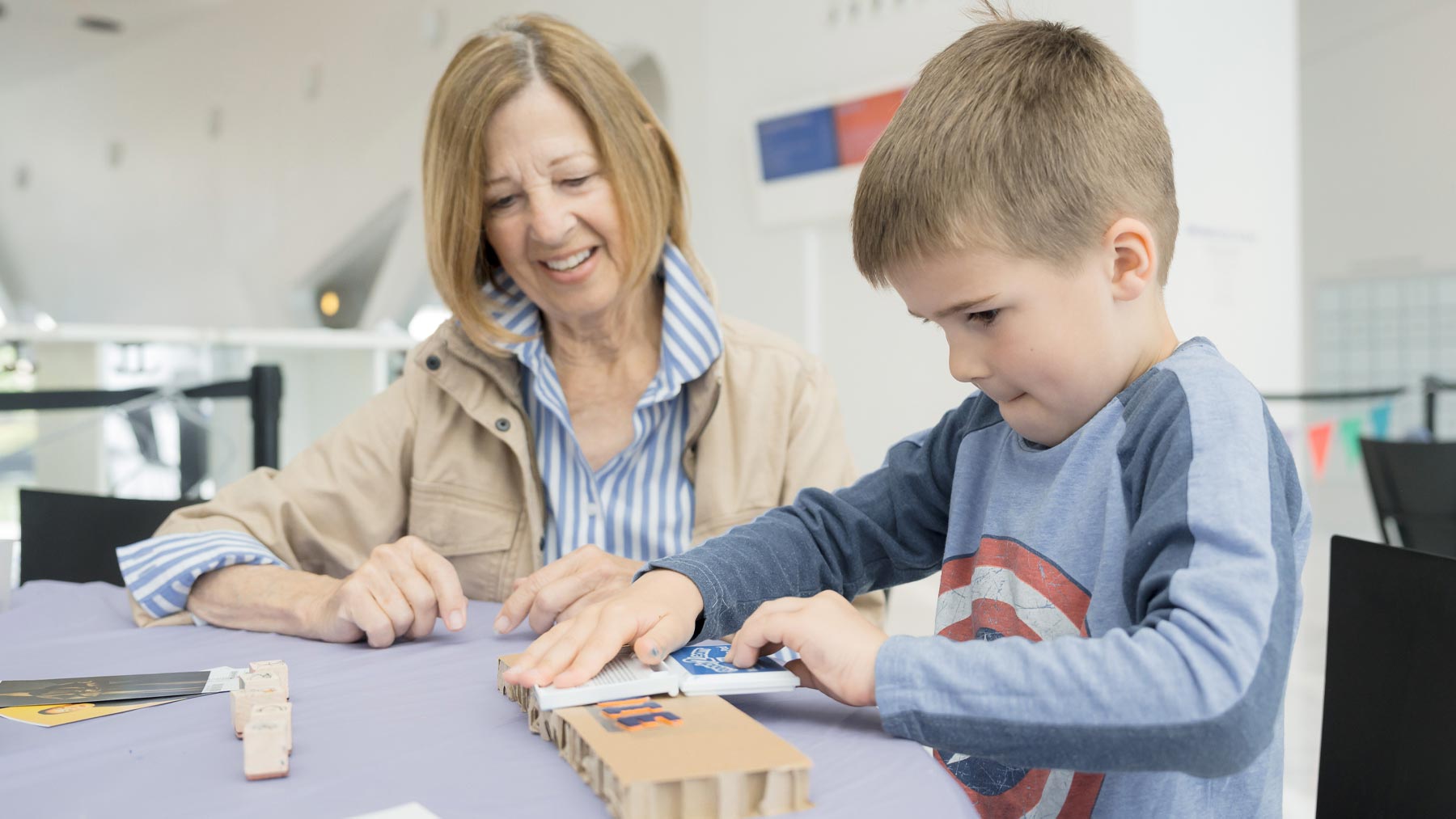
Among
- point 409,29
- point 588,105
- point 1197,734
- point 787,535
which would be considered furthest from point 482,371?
point 409,29

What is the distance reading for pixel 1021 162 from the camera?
82 cm

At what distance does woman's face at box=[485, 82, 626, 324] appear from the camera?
1.46 meters

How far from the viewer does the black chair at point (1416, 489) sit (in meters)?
2.06

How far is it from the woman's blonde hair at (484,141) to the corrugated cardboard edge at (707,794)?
3.16ft

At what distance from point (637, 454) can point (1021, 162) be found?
84cm

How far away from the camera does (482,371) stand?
1.50 metres

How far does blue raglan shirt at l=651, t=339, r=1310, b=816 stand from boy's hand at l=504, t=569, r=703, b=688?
0.12 ft

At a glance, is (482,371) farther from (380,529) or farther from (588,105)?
(588,105)

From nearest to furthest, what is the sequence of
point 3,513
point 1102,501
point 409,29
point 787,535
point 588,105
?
point 1102,501, point 787,535, point 588,105, point 3,513, point 409,29

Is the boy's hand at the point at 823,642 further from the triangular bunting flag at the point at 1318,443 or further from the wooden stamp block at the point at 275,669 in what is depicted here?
the triangular bunting flag at the point at 1318,443

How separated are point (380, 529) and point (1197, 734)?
1141 mm

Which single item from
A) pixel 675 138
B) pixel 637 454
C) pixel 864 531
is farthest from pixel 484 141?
pixel 675 138

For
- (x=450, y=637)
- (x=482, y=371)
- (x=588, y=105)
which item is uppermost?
(x=588, y=105)

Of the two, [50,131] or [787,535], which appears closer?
[787,535]
